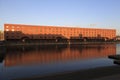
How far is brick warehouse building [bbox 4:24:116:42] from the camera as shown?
4806 inches


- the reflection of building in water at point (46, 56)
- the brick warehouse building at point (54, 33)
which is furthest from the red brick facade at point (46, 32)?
the reflection of building in water at point (46, 56)

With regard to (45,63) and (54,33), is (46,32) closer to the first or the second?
(54,33)

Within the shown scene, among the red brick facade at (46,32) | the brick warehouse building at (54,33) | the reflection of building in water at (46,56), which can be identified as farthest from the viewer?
the brick warehouse building at (54,33)

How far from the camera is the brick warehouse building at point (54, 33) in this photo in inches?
4806

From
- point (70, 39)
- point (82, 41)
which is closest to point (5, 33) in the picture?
point (70, 39)

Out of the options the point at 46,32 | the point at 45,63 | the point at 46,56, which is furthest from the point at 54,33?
the point at 45,63

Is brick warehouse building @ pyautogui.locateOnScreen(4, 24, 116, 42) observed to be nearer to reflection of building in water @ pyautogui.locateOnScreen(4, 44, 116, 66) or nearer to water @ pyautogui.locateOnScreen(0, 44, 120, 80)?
reflection of building in water @ pyautogui.locateOnScreen(4, 44, 116, 66)

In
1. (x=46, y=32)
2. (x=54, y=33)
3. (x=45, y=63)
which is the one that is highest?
(x=46, y=32)

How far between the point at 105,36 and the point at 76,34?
1130 inches

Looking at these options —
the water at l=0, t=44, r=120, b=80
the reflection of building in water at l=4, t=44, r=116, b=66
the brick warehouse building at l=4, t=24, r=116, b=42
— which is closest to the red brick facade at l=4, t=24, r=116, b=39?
the brick warehouse building at l=4, t=24, r=116, b=42

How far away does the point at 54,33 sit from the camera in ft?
449

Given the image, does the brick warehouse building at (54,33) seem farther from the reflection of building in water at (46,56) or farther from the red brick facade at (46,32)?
the reflection of building in water at (46,56)

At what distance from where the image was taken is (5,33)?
391ft

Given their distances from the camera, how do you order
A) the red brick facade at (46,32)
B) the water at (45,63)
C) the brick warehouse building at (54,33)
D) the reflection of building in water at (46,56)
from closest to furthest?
the water at (45,63)
the reflection of building in water at (46,56)
the red brick facade at (46,32)
the brick warehouse building at (54,33)
